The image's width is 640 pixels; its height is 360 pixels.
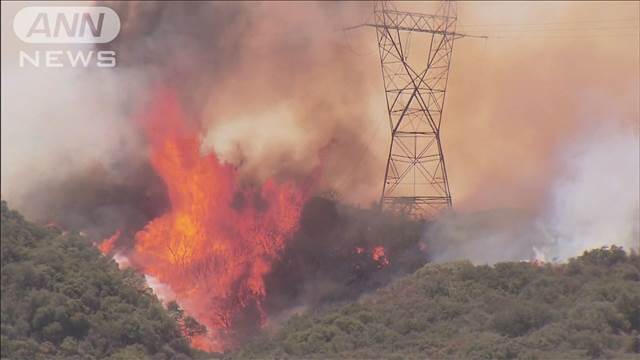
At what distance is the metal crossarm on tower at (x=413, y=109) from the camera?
54.6 meters

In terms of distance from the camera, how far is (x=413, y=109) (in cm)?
5459

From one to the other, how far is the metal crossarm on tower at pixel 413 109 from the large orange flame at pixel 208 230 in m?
4.22

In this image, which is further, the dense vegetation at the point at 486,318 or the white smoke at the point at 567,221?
the white smoke at the point at 567,221

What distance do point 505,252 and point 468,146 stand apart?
460 cm

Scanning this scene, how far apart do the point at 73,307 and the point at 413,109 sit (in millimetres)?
15617

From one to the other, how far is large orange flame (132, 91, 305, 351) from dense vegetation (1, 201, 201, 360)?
160 cm

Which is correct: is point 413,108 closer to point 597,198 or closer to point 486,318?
point 597,198

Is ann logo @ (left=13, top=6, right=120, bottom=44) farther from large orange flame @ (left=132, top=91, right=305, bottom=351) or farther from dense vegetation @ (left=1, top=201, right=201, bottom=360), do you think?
dense vegetation @ (left=1, top=201, right=201, bottom=360)

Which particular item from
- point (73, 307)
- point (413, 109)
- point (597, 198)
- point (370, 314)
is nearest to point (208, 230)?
point (73, 307)

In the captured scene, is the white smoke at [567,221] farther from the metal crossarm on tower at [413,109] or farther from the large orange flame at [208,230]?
Result: the large orange flame at [208,230]

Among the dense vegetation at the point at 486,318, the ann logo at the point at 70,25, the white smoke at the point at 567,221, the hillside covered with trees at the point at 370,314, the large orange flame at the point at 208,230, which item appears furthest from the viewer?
the white smoke at the point at 567,221

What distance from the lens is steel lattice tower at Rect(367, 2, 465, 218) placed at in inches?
→ 2148

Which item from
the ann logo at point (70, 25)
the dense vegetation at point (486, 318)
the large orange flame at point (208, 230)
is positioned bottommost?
the dense vegetation at point (486, 318)

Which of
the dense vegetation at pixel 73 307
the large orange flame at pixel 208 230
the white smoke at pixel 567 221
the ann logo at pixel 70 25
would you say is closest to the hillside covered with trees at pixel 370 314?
the dense vegetation at pixel 73 307
